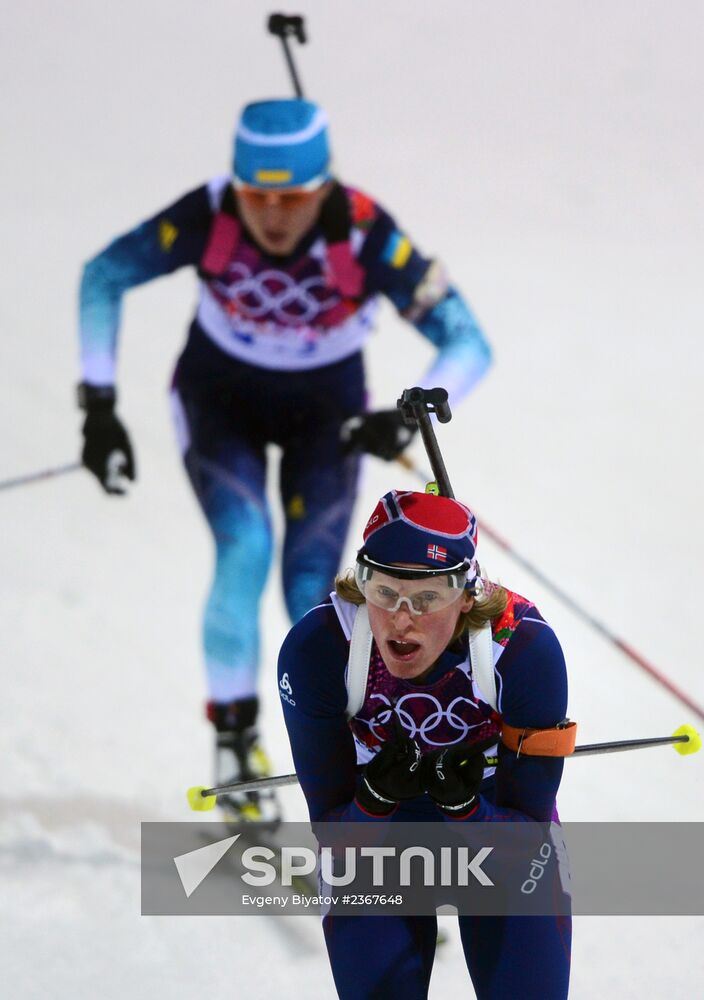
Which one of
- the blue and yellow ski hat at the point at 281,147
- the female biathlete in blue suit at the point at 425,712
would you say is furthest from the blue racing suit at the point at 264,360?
the female biathlete in blue suit at the point at 425,712

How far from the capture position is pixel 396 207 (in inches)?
360

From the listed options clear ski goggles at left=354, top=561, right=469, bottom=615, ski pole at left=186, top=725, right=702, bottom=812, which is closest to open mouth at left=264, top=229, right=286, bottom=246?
ski pole at left=186, top=725, right=702, bottom=812

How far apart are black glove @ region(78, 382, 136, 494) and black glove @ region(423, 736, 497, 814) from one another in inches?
99.4

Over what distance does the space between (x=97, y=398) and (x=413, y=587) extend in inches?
110

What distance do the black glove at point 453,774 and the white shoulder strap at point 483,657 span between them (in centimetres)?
13

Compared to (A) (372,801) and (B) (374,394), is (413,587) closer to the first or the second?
(A) (372,801)

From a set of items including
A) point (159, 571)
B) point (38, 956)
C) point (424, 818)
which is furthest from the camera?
point (159, 571)

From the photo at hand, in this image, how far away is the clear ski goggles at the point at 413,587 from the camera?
2.92 metres

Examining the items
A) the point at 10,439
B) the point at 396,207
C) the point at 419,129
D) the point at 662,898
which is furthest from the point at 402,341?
the point at 662,898

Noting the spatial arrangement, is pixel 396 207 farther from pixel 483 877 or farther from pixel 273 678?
pixel 483 877

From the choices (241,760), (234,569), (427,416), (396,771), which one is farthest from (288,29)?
(396,771)

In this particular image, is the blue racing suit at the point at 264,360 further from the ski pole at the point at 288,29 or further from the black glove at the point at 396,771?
the black glove at the point at 396,771

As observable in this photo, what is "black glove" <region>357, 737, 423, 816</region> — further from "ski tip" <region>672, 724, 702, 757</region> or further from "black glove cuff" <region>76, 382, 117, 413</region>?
"black glove cuff" <region>76, 382, 117, 413</region>

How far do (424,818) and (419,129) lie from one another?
22.5ft
